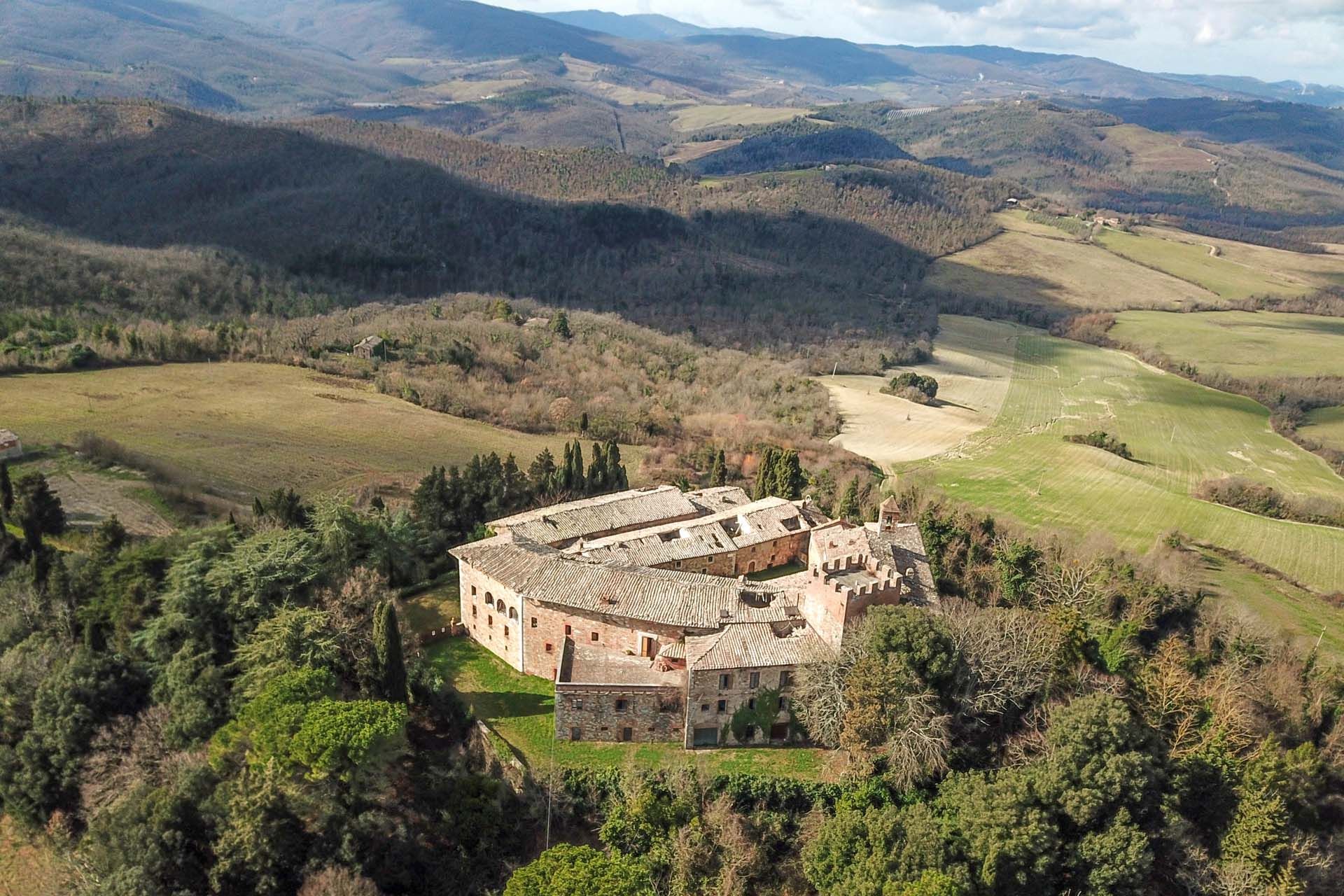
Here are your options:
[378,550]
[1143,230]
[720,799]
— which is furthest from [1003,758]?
[1143,230]

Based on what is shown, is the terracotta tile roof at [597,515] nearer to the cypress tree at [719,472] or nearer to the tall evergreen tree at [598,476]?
the tall evergreen tree at [598,476]

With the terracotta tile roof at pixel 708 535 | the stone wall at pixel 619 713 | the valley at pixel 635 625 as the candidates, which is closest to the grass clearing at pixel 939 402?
the valley at pixel 635 625

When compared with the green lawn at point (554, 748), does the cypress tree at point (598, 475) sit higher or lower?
higher

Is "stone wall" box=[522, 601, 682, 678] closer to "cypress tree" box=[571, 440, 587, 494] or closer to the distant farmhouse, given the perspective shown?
"cypress tree" box=[571, 440, 587, 494]

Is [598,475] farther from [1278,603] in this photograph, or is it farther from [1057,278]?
[1057,278]

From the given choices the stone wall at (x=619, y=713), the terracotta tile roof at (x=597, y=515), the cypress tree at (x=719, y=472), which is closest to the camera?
the stone wall at (x=619, y=713)

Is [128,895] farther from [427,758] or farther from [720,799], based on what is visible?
[720,799]
